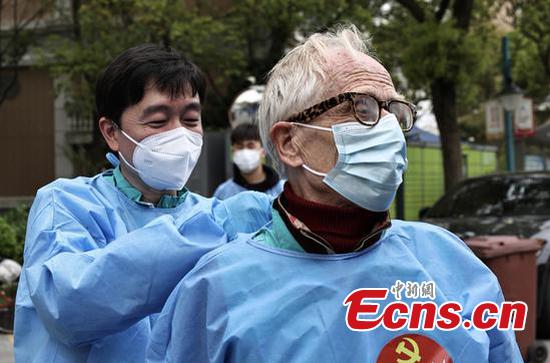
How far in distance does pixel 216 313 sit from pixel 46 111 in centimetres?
1868

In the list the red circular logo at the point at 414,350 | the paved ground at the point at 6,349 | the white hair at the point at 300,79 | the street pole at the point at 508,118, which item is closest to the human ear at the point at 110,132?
the white hair at the point at 300,79

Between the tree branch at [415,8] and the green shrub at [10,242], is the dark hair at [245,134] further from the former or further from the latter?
the tree branch at [415,8]

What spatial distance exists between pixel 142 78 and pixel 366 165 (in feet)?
2.82

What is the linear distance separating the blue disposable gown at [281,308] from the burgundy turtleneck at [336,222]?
0.03 metres

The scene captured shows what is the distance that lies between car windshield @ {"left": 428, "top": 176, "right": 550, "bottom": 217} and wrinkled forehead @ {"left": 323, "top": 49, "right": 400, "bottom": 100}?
685 cm

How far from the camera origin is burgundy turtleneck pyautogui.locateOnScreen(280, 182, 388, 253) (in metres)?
1.61

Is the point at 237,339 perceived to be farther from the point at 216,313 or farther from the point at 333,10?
the point at 333,10

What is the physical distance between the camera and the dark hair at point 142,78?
2244 mm

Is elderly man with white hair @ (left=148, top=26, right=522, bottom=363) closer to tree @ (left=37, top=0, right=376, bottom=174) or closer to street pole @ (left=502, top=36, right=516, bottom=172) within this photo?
tree @ (left=37, top=0, right=376, bottom=174)

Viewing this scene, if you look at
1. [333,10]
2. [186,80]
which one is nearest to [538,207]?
[333,10]

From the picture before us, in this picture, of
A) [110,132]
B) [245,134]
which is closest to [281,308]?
[110,132]

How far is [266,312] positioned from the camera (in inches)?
60.6

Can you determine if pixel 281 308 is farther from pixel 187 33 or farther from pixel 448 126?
pixel 448 126

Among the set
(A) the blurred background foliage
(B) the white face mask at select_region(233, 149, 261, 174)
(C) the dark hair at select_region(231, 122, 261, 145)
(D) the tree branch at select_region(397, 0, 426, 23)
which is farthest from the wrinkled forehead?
(D) the tree branch at select_region(397, 0, 426, 23)
